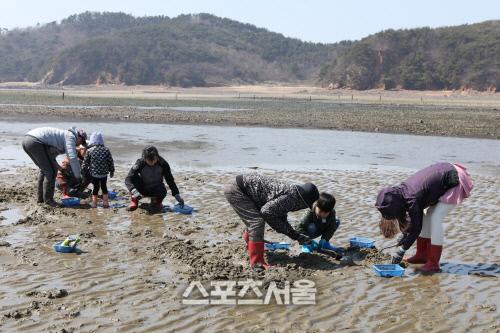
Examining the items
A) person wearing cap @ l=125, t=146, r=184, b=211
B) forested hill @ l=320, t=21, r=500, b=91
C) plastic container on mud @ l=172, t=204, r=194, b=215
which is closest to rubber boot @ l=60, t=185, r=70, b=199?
person wearing cap @ l=125, t=146, r=184, b=211

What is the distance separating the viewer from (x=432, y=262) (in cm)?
671

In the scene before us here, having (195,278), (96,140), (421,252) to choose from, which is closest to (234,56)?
(96,140)

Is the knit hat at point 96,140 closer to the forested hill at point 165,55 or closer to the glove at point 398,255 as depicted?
the glove at point 398,255

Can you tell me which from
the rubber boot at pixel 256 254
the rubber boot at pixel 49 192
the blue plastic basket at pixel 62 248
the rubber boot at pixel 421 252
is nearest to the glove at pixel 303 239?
the rubber boot at pixel 256 254

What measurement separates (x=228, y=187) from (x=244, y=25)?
579ft

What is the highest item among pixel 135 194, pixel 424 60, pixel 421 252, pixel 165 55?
pixel 165 55

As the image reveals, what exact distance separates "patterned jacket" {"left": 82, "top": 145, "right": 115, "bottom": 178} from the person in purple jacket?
4837 millimetres

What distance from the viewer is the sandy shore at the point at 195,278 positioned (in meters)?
5.23

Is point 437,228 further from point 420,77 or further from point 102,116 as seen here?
point 420,77

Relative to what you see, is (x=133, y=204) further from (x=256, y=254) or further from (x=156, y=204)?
(x=256, y=254)

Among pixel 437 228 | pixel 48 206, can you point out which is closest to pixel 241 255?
pixel 437 228

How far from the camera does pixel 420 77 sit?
76375mm

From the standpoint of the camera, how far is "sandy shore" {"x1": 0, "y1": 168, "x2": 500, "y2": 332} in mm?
5227

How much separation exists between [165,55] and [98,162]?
109 meters
